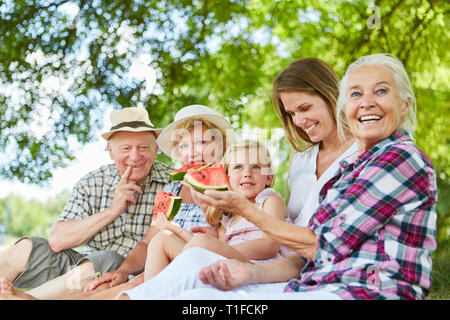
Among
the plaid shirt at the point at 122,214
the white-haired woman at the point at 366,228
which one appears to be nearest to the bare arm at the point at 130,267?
the plaid shirt at the point at 122,214

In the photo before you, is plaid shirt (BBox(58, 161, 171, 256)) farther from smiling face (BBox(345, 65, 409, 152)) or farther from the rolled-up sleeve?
the rolled-up sleeve

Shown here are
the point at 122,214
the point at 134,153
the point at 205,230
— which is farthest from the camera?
the point at 122,214

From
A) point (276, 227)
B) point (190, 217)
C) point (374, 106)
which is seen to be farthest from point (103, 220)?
point (374, 106)

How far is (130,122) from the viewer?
3.91 m

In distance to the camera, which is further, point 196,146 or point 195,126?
point 195,126

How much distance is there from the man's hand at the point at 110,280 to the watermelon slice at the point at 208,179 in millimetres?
1021

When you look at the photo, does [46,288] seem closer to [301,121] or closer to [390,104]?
[301,121]

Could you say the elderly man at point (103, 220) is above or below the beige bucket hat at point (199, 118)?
below

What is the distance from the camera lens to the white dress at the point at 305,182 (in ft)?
9.46

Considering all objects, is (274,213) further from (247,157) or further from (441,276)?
(441,276)

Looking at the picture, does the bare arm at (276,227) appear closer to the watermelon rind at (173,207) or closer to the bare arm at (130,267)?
the watermelon rind at (173,207)

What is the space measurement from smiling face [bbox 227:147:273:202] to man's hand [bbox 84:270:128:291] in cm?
96

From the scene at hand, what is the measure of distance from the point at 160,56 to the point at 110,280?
4940 millimetres

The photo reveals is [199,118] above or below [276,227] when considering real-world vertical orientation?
above
